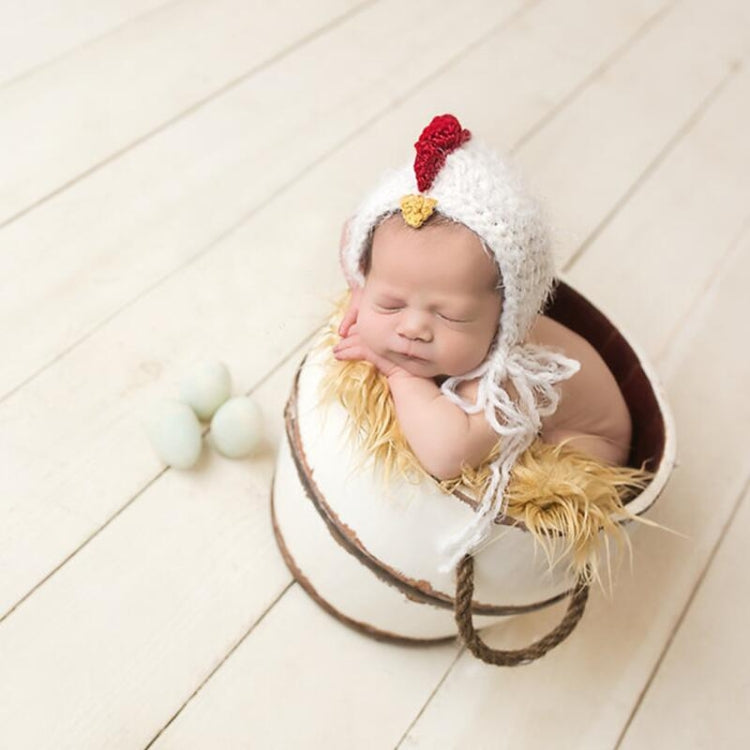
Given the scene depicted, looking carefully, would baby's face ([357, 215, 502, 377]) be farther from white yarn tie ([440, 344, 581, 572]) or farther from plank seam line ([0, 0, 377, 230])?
plank seam line ([0, 0, 377, 230])

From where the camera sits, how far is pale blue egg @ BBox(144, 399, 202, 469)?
89cm

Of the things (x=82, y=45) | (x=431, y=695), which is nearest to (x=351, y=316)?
(x=431, y=695)

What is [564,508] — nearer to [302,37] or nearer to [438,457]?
[438,457]

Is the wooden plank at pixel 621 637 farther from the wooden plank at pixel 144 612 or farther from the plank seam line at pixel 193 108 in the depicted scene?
the plank seam line at pixel 193 108

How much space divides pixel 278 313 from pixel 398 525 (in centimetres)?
42

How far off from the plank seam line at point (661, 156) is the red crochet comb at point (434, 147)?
56 centimetres

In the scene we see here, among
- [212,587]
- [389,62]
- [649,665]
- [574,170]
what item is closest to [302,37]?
[389,62]

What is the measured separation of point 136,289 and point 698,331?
2.22 feet

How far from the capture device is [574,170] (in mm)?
1293

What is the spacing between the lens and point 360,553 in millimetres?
748

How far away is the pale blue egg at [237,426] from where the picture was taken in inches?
35.4

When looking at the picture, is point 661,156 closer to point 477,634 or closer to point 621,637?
point 621,637

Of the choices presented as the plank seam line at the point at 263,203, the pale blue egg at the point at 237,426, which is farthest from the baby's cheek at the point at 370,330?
the plank seam line at the point at 263,203

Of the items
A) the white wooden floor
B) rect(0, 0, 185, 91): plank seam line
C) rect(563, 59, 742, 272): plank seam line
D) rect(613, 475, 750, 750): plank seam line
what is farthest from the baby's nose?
rect(0, 0, 185, 91): plank seam line
